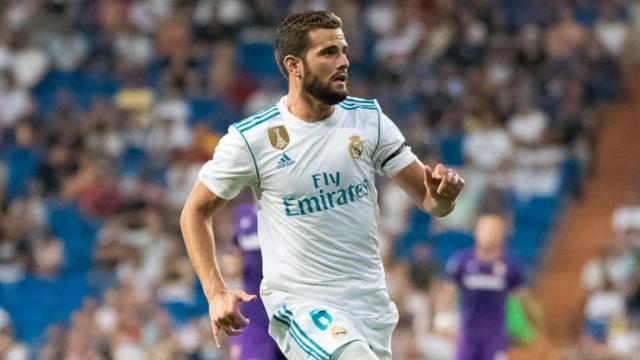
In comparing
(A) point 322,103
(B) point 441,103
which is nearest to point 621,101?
(B) point 441,103

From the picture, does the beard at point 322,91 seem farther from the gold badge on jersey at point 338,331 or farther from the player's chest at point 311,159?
the gold badge on jersey at point 338,331

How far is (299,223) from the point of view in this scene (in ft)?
19.7

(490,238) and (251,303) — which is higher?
(251,303)

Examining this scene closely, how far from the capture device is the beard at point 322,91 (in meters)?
5.92

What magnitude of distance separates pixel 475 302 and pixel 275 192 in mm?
5643

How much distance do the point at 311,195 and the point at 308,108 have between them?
0.42 metres

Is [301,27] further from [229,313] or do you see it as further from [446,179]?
[229,313]

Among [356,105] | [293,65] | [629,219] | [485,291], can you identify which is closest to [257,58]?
[629,219]

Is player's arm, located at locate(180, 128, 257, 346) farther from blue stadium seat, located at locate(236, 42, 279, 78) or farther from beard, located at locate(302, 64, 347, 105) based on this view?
blue stadium seat, located at locate(236, 42, 279, 78)

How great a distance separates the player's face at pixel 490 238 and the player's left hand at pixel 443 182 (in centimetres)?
523

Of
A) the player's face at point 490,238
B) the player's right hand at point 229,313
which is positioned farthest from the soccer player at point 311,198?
the player's face at point 490,238

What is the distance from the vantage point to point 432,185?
579 centimetres

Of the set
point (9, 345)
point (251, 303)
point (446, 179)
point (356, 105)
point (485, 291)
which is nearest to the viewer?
point (446, 179)

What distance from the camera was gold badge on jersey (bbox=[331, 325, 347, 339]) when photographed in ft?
19.0
